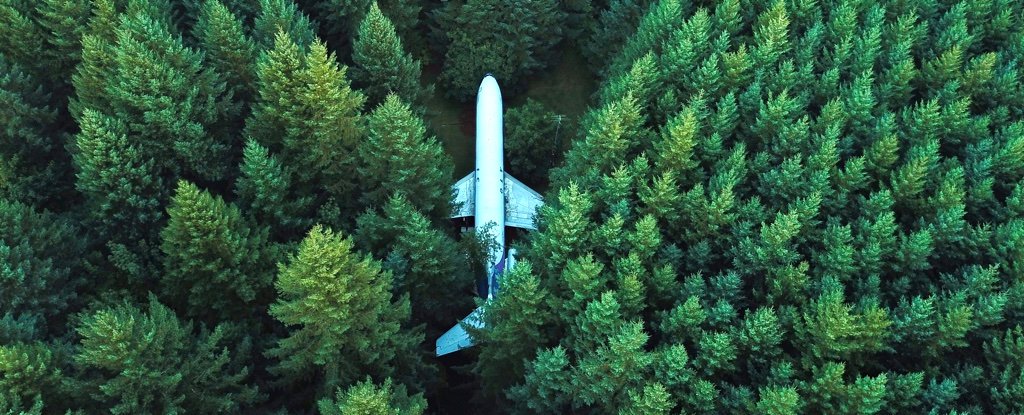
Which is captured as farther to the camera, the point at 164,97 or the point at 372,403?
the point at 164,97

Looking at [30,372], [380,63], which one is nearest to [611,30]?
[380,63]

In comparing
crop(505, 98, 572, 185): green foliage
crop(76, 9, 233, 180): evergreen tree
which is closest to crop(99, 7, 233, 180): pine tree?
crop(76, 9, 233, 180): evergreen tree

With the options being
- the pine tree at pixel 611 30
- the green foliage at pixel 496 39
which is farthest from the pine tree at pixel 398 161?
the pine tree at pixel 611 30

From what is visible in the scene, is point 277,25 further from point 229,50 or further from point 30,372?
point 30,372

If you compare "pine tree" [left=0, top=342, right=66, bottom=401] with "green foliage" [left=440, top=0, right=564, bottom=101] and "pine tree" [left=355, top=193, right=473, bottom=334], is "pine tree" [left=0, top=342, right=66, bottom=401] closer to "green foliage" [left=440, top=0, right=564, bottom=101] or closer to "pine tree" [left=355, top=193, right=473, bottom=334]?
"pine tree" [left=355, top=193, right=473, bottom=334]

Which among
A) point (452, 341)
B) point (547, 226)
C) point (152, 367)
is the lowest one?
point (152, 367)

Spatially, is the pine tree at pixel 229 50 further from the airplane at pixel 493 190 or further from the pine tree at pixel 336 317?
the pine tree at pixel 336 317
